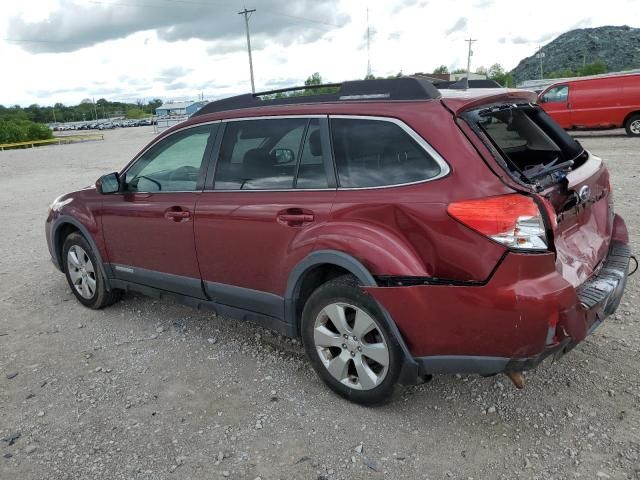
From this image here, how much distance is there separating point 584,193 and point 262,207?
188 centimetres

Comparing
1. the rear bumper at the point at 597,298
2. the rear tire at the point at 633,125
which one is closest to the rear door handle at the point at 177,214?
the rear bumper at the point at 597,298

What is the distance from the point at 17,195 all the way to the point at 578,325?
14.0 m

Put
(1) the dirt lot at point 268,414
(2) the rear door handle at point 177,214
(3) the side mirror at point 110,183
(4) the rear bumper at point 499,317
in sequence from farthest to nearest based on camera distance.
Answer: (3) the side mirror at point 110,183
(2) the rear door handle at point 177,214
(1) the dirt lot at point 268,414
(4) the rear bumper at point 499,317

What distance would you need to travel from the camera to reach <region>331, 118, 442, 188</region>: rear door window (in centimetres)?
279

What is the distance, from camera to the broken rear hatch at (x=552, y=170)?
2.72 m

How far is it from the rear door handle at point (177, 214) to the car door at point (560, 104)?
15.4m

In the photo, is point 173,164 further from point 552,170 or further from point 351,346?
point 552,170

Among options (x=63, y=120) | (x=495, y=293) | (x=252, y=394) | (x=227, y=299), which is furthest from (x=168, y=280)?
(x=63, y=120)

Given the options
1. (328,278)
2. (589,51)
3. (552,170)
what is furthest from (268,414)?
(589,51)

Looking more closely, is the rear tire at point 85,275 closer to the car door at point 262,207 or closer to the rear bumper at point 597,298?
the car door at point 262,207

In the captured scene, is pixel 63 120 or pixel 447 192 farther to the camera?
pixel 63 120

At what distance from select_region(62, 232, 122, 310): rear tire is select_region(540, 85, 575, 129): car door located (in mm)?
15295

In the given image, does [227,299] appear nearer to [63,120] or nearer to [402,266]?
[402,266]

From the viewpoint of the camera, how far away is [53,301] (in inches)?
208
